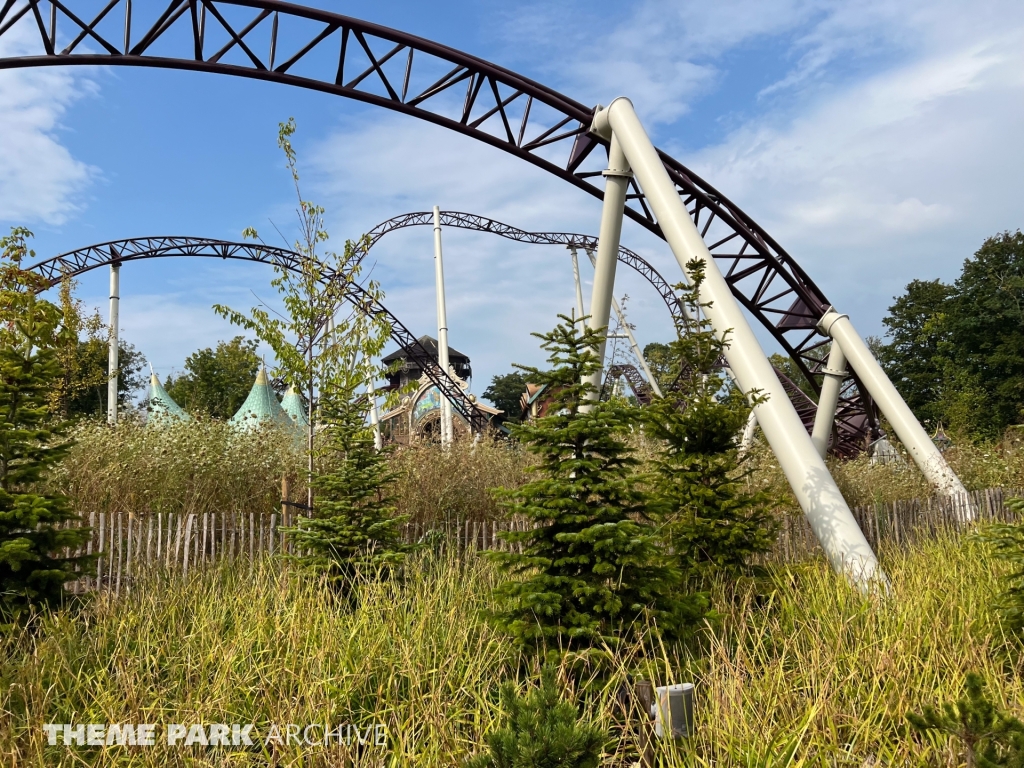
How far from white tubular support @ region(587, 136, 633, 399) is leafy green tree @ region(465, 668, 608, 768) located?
6.97m

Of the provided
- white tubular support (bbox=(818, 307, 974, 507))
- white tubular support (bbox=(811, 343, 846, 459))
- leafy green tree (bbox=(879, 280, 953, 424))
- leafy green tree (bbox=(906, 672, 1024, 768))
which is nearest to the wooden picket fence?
white tubular support (bbox=(818, 307, 974, 507))

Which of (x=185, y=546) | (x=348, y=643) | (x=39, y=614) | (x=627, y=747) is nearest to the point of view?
(x=627, y=747)

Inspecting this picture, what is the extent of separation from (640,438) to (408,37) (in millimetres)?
9640

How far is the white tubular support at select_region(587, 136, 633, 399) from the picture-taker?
30.4 ft

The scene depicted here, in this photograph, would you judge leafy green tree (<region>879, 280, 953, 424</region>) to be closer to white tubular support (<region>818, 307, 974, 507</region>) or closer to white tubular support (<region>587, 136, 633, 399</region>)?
white tubular support (<region>818, 307, 974, 507</region>)

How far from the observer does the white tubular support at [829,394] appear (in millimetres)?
11766

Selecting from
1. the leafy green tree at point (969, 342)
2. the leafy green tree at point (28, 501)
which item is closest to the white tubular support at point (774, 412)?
the leafy green tree at point (28, 501)

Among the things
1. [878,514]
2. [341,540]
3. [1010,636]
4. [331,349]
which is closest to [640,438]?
[878,514]

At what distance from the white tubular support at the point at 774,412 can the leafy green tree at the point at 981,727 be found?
11.5ft

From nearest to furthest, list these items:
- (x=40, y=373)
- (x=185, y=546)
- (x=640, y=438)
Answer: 1. (x=40, y=373)
2. (x=185, y=546)
3. (x=640, y=438)

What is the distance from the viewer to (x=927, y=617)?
4684 millimetres

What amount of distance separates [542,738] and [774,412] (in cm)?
496

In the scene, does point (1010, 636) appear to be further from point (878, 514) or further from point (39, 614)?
point (39, 614)

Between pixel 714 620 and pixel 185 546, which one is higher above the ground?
pixel 185 546
